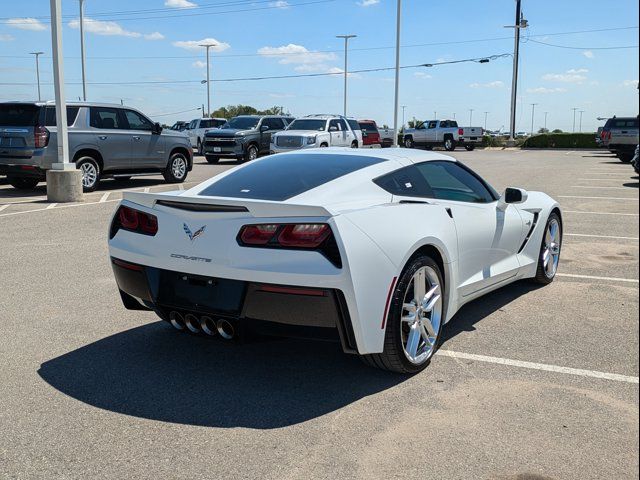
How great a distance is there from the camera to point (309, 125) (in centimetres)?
2577

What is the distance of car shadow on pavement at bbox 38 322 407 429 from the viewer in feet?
12.1

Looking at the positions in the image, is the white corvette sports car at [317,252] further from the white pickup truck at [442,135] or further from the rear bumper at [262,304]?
the white pickup truck at [442,135]

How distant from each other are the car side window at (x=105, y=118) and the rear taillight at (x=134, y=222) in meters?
11.6

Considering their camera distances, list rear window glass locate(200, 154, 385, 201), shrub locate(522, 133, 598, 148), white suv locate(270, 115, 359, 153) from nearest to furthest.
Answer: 1. rear window glass locate(200, 154, 385, 201)
2. white suv locate(270, 115, 359, 153)
3. shrub locate(522, 133, 598, 148)

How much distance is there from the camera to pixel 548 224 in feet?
21.2

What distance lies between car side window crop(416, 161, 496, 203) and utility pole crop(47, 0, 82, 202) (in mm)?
9873

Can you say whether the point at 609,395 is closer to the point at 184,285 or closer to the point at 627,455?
the point at 627,455

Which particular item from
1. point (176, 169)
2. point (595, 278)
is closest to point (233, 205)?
point (595, 278)

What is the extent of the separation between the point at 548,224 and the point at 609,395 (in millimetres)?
2828

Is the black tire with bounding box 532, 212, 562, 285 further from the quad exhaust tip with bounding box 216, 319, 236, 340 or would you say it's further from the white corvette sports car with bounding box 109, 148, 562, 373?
the quad exhaust tip with bounding box 216, 319, 236, 340

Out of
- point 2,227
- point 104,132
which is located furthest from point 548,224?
point 104,132

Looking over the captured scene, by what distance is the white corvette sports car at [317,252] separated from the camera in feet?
11.9

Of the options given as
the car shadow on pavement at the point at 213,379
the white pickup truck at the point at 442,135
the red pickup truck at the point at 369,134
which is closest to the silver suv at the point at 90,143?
the car shadow on pavement at the point at 213,379

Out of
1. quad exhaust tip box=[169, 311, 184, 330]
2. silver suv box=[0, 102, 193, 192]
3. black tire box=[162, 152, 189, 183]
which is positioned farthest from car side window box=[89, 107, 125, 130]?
quad exhaust tip box=[169, 311, 184, 330]
